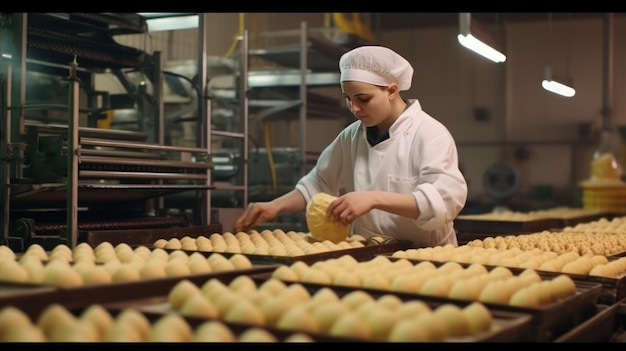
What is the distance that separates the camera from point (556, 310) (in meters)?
1.47

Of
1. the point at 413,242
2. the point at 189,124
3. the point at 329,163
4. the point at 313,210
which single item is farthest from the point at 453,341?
the point at 189,124

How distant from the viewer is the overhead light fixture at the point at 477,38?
3.29 m

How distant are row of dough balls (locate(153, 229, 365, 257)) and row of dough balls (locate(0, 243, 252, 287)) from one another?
0.20 meters

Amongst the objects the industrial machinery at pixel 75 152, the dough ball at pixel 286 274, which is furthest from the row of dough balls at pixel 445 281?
the industrial machinery at pixel 75 152

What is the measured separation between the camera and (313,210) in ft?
8.60

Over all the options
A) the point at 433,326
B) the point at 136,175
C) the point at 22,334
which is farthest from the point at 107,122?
the point at 433,326

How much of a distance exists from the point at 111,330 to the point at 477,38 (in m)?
2.64

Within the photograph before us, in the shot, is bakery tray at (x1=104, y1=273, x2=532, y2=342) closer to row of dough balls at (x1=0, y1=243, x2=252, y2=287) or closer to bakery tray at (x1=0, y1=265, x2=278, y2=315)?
bakery tray at (x1=0, y1=265, x2=278, y2=315)

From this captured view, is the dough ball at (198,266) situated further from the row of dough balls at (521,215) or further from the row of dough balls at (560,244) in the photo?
the row of dough balls at (521,215)

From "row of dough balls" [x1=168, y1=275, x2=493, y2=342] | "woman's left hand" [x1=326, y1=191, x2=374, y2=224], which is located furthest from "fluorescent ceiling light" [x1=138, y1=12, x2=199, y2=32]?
"row of dough balls" [x1=168, y1=275, x2=493, y2=342]

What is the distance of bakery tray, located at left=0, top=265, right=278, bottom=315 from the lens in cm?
134

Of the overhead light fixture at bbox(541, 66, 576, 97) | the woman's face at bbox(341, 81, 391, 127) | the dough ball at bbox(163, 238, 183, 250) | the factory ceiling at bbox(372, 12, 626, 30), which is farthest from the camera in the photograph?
the factory ceiling at bbox(372, 12, 626, 30)

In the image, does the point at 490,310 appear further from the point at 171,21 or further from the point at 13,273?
the point at 171,21

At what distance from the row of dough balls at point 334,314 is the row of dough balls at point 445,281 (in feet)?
0.40
